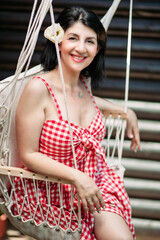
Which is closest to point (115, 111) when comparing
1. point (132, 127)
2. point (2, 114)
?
point (132, 127)

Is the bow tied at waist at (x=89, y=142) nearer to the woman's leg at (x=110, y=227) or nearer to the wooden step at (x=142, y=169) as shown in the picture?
the woman's leg at (x=110, y=227)

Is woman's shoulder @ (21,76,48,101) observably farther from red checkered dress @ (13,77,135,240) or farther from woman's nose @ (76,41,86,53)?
woman's nose @ (76,41,86,53)

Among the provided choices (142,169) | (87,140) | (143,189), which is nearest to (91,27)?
(87,140)

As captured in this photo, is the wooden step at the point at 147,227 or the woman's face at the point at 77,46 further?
the wooden step at the point at 147,227

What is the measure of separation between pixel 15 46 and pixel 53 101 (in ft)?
5.51

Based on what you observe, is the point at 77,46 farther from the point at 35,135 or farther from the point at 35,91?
the point at 35,135

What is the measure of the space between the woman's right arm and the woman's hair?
0.94 ft

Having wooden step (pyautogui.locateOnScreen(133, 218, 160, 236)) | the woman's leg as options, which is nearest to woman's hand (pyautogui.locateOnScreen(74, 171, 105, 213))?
the woman's leg

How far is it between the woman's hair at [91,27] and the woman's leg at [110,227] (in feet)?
2.72

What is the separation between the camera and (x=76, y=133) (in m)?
1.78

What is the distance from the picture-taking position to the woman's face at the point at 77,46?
182 centimetres

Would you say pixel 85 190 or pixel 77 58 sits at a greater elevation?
pixel 77 58

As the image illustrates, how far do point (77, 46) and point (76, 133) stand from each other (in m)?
0.43

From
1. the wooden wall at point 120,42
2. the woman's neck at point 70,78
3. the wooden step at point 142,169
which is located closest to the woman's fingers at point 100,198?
the woman's neck at point 70,78
